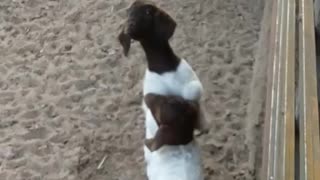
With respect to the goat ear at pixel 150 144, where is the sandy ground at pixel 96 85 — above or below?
below

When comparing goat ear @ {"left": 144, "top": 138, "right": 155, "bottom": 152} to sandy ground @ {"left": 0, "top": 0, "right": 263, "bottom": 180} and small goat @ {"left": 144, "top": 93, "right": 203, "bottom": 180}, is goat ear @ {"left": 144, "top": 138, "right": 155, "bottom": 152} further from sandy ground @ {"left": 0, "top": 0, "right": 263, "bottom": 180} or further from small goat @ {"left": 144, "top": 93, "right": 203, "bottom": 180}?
sandy ground @ {"left": 0, "top": 0, "right": 263, "bottom": 180}

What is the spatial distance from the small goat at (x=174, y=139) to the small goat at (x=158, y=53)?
0.13 feet

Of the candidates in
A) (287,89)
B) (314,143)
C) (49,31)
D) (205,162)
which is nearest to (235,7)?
(49,31)

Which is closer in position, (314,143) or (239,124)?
(314,143)

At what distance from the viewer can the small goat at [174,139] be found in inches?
82.0

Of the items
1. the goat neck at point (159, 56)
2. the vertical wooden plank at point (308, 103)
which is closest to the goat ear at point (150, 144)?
A: the goat neck at point (159, 56)

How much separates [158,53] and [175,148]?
0.28 metres

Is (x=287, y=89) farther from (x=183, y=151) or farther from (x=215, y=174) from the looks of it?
(x=215, y=174)

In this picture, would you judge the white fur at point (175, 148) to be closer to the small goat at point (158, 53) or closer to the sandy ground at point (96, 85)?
the small goat at point (158, 53)

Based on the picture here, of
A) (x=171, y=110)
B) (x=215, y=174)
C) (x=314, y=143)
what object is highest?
(x=314, y=143)

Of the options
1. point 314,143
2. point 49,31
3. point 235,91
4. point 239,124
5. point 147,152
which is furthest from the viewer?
point 49,31

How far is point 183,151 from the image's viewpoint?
7.04ft

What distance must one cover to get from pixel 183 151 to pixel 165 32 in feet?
1.13

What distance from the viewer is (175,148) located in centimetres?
213
